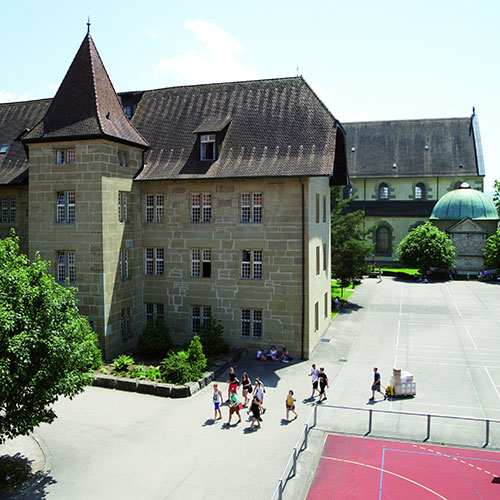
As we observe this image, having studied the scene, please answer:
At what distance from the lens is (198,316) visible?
3244cm

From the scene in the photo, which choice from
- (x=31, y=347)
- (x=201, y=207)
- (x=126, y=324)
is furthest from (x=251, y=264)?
(x=31, y=347)

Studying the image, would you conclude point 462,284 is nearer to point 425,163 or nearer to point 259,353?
point 425,163

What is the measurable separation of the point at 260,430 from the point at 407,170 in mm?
63763

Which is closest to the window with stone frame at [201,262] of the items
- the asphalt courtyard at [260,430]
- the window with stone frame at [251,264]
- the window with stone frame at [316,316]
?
the window with stone frame at [251,264]

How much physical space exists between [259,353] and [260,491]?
540 inches

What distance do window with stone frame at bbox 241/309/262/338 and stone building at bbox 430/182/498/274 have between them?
45200mm

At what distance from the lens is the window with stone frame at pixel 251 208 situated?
30.9m

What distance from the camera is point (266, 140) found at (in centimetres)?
3167

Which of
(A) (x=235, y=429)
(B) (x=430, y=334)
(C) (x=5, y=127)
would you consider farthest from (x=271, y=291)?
(C) (x=5, y=127)

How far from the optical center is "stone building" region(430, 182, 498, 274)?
2697 inches

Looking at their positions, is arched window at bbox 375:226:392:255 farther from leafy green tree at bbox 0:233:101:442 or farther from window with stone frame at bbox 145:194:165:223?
leafy green tree at bbox 0:233:101:442

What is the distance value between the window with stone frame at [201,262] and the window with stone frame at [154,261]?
195 centimetres

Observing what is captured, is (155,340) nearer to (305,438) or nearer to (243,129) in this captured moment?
(305,438)

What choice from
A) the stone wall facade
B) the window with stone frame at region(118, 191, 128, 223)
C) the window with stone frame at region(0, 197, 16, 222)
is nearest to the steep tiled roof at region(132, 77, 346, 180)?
the stone wall facade
